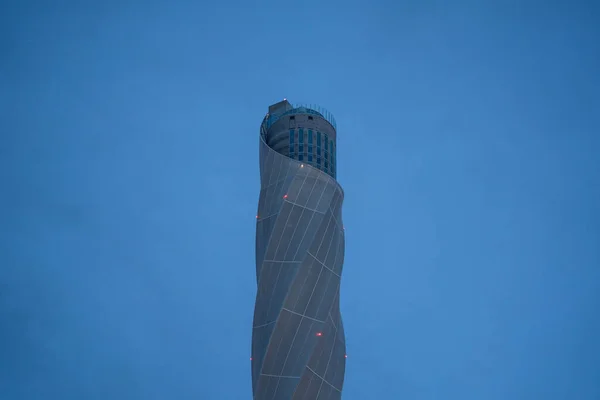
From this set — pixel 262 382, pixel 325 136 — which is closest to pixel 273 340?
pixel 262 382

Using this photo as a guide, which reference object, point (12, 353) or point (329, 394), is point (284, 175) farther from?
point (12, 353)

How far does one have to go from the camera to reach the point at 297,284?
1117 inches

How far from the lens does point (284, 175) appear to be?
31219 millimetres

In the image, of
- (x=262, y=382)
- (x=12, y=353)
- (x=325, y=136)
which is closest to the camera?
(x=262, y=382)

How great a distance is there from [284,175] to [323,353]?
9.52 meters

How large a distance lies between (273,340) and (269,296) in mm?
2230

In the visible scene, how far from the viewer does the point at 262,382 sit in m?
27.7

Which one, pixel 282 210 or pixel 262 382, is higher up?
pixel 282 210

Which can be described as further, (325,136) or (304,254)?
(325,136)

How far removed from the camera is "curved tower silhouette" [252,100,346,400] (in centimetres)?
2767

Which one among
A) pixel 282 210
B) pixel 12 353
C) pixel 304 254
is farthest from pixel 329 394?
pixel 12 353

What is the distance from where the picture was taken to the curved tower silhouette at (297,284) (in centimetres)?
2767

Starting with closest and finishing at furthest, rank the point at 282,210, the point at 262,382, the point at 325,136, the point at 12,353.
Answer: the point at 262,382 < the point at 282,210 < the point at 325,136 < the point at 12,353

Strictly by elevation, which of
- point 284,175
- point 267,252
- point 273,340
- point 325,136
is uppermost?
point 325,136
